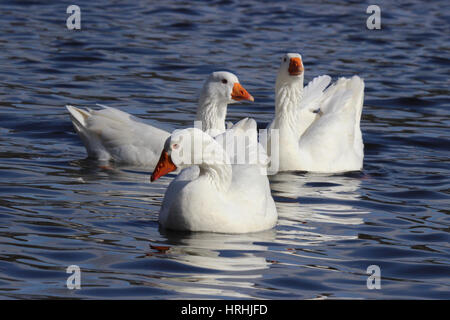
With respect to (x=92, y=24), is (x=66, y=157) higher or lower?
lower

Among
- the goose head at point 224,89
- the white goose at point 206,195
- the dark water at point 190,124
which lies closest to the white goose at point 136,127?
the goose head at point 224,89

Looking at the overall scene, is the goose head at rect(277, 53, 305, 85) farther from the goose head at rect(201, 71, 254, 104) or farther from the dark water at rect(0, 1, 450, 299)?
the dark water at rect(0, 1, 450, 299)

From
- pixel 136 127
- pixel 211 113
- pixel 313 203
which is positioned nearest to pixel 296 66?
pixel 211 113

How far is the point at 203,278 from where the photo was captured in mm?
7016

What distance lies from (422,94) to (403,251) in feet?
26.8

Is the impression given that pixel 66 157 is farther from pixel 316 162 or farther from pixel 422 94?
pixel 422 94

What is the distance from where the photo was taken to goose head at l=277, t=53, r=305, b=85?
1123 cm

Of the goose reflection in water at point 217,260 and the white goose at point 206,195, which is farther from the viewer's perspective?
the white goose at point 206,195

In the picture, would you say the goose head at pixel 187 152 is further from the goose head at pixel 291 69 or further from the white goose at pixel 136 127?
the goose head at pixel 291 69

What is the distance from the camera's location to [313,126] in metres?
12.0

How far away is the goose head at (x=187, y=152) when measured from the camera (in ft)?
26.2

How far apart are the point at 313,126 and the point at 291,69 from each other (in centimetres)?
100

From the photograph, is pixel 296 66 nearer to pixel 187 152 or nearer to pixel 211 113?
pixel 211 113
